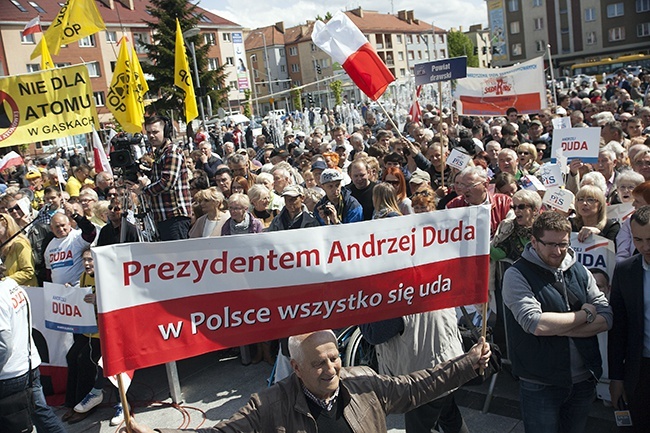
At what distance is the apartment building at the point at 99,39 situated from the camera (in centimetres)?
5612

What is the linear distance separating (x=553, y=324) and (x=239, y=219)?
3.73 meters

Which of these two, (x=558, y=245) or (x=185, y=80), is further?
(x=185, y=80)

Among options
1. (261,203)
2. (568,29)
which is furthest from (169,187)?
(568,29)

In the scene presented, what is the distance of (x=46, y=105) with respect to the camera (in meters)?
8.88

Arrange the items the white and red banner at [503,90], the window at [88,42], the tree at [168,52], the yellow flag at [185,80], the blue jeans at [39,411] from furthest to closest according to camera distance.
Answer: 1. the window at [88,42]
2. the tree at [168,52]
3. the white and red banner at [503,90]
4. the yellow flag at [185,80]
5. the blue jeans at [39,411]

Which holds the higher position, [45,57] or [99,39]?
[99,39]

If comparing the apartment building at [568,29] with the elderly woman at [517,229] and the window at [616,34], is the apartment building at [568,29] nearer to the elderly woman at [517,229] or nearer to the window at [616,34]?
the window at [616,34]

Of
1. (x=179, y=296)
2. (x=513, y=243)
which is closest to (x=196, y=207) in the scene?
(x=513, y=243)

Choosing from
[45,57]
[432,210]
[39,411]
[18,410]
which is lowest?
[39,411]

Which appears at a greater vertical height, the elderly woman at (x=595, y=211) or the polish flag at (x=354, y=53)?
the polish flag at (x=354, y=53)

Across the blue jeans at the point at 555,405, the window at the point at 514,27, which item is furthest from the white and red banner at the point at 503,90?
the window at the point at 514,27

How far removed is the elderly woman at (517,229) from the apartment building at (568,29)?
262ft

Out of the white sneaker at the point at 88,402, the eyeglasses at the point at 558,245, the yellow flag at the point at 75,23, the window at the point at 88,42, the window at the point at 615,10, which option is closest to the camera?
the eyeglasses at the point at 558,245

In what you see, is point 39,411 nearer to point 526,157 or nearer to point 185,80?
point 526,157
